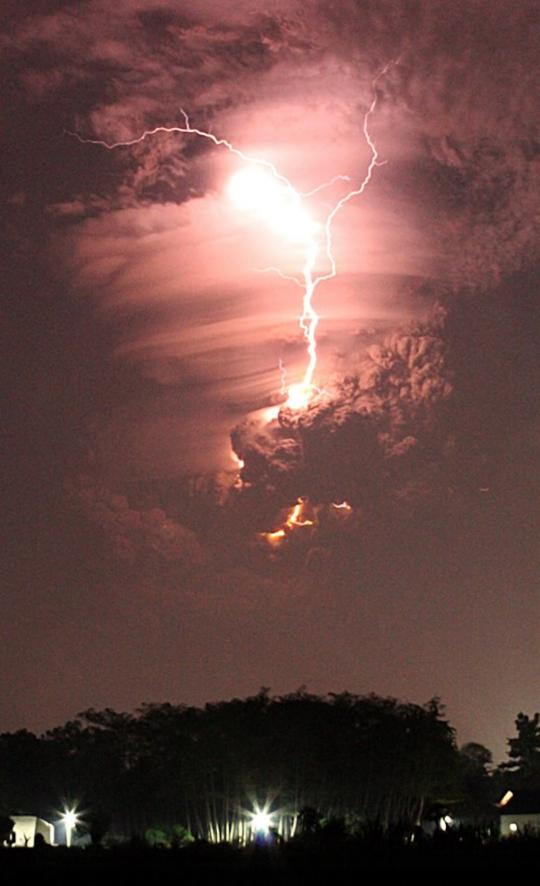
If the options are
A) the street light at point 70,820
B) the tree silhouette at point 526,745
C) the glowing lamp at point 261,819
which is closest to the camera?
the glowing lamp at point 261,819

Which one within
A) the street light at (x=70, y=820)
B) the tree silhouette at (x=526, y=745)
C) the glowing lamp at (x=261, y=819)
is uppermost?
the tree silhouette at (x=526, y=745)

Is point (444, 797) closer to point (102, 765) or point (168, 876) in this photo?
point (102, 765)

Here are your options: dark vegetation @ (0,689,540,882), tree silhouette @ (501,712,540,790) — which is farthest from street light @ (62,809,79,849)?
tree silhouette @ (501,712,540,790)

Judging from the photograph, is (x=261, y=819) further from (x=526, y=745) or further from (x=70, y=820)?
(x=526, y=745)

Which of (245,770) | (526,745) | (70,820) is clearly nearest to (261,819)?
(245,770)

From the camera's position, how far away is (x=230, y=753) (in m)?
65.3

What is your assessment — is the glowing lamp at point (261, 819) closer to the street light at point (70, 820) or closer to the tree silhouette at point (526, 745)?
the street light at point (70, 820)

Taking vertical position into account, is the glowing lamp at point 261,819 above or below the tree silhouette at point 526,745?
below

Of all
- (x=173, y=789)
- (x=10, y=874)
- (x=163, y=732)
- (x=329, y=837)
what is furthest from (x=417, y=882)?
(x=163, y=732)

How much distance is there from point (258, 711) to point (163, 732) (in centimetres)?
848

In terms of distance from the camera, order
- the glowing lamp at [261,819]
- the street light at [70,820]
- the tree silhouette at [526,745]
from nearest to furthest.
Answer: the glowing lamp at [261,819], the street light at [70,820], the tree silhouette at [526,745]

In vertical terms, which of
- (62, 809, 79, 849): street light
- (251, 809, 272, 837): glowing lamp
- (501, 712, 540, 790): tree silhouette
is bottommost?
(251, 809, 272, 837): glowing lamp

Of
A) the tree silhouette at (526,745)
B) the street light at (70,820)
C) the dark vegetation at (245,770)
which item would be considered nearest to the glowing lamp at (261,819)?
the dark vegetation at (245,770)

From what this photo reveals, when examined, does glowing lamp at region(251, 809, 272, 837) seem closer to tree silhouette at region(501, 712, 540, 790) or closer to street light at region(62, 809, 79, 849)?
street light at region(62, 809, 79, 849)
